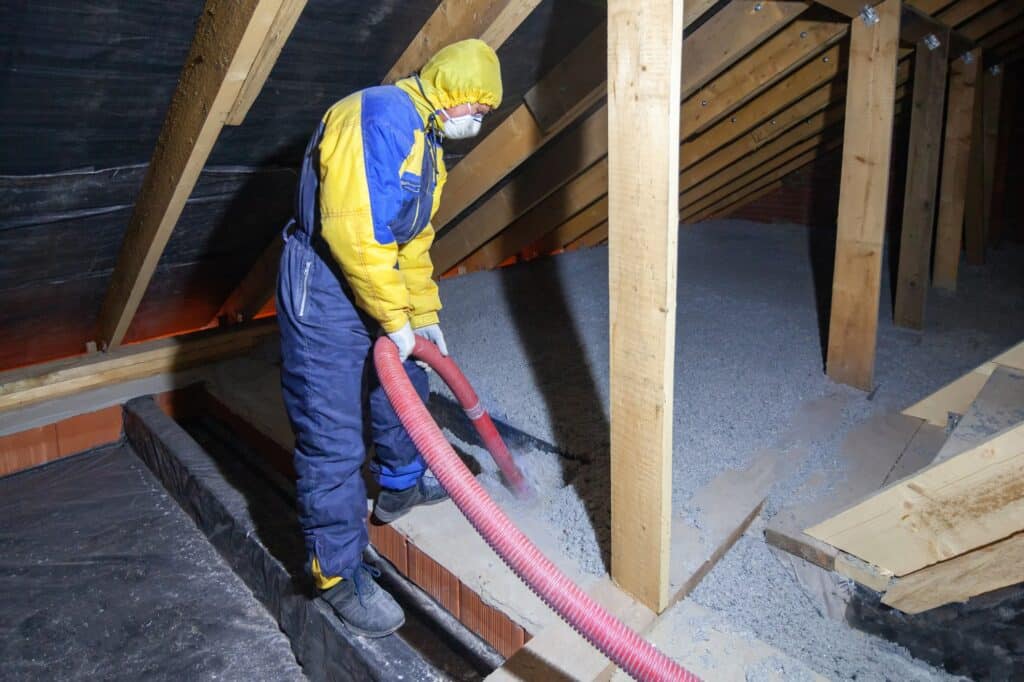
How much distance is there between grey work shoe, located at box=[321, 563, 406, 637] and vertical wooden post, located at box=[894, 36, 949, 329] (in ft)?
8.48

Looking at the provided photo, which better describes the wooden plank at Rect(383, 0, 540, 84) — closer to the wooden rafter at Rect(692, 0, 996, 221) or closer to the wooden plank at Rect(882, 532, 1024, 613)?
the wooden plank at Rect(882, 532, 1024, 613)

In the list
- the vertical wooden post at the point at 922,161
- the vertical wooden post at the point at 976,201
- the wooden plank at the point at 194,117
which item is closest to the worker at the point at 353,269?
the wooden plank at the point at 194,117

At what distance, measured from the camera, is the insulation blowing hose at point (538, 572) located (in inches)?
41.6

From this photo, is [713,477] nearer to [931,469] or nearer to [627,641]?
[931,469]

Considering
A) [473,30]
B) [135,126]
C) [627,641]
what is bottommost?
[627,641]

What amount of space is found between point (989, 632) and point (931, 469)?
38 centimetres

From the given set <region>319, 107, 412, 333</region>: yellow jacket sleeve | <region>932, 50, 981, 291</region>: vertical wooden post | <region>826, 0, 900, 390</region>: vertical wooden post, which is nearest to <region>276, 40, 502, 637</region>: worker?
<region>319, 107, 412, 333</region>: yellow jacket sleeve

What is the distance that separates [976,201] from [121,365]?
16.2 ft

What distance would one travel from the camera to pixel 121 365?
2818 mm

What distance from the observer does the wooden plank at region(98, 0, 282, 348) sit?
1478 millimetres

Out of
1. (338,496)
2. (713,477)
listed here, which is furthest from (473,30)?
(713,477)

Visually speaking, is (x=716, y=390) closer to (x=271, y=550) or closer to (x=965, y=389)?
(x=965, y=389)

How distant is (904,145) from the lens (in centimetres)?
518

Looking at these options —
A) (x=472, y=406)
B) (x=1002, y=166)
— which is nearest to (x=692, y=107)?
(x=472, y=406)
